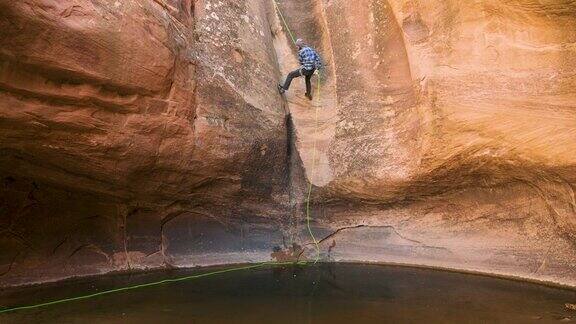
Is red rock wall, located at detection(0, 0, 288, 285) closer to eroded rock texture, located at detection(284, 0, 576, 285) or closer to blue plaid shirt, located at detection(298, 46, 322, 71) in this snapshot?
blue plaid shirt, located at detection(298, 46, 322, 71)

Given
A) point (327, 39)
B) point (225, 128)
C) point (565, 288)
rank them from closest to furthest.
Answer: point (565, 288)
point (225, 128)
point (327, 39)

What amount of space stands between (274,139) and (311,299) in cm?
266

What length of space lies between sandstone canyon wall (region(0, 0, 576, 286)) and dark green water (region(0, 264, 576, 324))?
49 cm

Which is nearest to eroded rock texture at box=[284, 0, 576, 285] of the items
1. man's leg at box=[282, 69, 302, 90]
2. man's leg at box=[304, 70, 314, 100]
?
man's leg at box=[304, 70, 314, 100]

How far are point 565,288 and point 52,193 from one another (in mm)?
7056

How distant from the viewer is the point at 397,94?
7.99 m

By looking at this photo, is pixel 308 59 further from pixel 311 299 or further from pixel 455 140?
pixel 311 299

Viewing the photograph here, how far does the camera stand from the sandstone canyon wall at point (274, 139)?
232 inches

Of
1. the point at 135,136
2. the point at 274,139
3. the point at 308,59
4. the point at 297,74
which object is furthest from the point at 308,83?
the point at 135,136

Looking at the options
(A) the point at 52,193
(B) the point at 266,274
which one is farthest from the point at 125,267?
(B) the point at 266,274

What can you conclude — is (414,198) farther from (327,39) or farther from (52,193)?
(52,193)

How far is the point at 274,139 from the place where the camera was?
7922 mm

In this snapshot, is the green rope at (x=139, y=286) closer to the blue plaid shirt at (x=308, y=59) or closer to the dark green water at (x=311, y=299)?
the dark green water at (x=311, y=299)

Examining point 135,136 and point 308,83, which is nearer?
point 135,136
